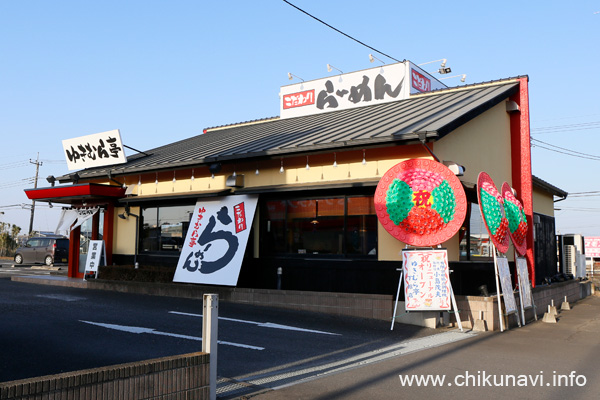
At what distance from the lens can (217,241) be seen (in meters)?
13.9

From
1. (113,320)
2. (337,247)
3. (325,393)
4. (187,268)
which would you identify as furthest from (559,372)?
(187,268)

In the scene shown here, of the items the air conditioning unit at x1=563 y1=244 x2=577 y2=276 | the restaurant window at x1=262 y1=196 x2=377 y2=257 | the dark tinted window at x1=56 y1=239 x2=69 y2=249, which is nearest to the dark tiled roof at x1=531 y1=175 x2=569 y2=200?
the air conditioning unit at x1=563 y1=244 x2=577 y2=276

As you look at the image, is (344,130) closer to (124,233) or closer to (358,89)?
(358,89)

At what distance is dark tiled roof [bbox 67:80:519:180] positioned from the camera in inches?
461

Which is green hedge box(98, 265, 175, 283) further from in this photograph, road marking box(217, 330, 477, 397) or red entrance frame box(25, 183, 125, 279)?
road marking box(217, 330, 477, 397)

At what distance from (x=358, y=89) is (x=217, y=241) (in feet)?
24.5

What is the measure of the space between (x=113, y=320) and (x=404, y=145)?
271 inches

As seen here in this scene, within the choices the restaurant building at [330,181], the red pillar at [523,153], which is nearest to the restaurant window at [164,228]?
the restaurant building at [330,181]

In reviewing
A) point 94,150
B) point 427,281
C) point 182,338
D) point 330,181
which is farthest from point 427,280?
point 94,150

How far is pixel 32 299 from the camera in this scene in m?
12.2

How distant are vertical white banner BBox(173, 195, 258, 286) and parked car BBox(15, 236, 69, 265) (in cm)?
1581

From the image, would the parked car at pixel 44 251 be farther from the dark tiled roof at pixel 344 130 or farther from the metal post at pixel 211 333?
the metal post at pixel 211 333

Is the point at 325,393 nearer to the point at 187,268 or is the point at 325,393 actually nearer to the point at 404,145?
the point at 404,145

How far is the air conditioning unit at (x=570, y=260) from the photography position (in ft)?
68.6
